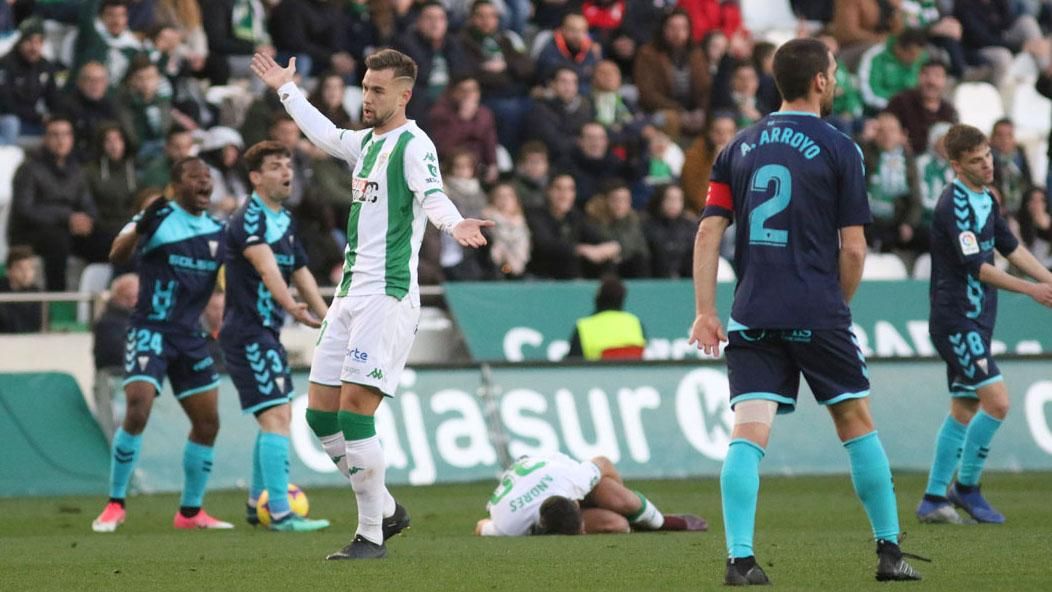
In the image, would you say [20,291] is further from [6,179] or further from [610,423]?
[610,423]

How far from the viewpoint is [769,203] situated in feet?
24.2

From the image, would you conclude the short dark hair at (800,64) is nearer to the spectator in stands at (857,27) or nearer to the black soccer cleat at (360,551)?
the black soccer cleat at (360,551)

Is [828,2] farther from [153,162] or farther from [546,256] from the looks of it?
[153,162]

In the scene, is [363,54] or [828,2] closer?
[363,54]

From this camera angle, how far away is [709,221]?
7449 millimetres

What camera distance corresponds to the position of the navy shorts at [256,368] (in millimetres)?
11672

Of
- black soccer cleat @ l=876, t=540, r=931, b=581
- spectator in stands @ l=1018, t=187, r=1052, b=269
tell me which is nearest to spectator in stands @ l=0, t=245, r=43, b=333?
black soccer cleat @ l=876, t=540, r=931, b=581

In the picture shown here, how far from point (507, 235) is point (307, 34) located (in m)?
3.68

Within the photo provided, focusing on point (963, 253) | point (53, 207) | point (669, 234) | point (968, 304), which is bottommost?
point (669, 234)

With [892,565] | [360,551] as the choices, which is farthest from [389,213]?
[892,565]

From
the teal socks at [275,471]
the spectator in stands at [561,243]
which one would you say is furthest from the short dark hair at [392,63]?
the spectator in stands at [561,243]

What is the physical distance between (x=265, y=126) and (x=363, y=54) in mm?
2458

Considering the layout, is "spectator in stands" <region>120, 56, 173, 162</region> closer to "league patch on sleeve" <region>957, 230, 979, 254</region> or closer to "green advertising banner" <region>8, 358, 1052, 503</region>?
"green advertising banner" <region>8, 358, 1052, 503</region>

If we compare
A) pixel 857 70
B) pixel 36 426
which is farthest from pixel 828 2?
pixel 36 426
